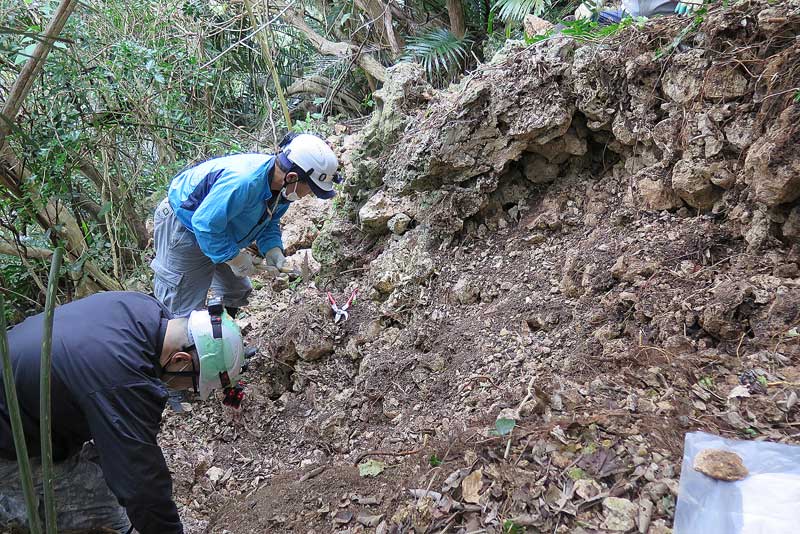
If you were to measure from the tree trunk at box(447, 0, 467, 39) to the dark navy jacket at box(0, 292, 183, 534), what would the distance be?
5.02 metres

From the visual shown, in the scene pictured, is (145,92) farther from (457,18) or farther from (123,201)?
(457,18)

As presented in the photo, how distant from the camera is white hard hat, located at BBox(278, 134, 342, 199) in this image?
2.98 metres

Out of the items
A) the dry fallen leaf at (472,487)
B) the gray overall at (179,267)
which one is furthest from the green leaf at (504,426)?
the gray overall at (179,267)

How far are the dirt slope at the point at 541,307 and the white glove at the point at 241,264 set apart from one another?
46cm

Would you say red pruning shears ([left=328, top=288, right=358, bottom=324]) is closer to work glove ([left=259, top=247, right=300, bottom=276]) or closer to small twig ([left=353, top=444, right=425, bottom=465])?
work glove ([left=259, top=247, right=300, bottom=276])

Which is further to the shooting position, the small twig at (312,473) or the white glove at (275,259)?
the white glove at (275,259)

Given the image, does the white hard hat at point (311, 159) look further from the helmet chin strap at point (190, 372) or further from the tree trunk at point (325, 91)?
the tree trunk at point (325, 91)

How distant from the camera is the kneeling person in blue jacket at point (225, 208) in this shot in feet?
9.73

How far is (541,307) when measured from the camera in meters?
2.71

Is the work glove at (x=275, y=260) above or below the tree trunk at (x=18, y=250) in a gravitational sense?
above

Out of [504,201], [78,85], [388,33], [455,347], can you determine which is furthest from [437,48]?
[455,347]

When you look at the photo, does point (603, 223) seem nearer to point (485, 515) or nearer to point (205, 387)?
point (485, 515)

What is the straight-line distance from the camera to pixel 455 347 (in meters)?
2.83

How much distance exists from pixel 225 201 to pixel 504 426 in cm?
188
